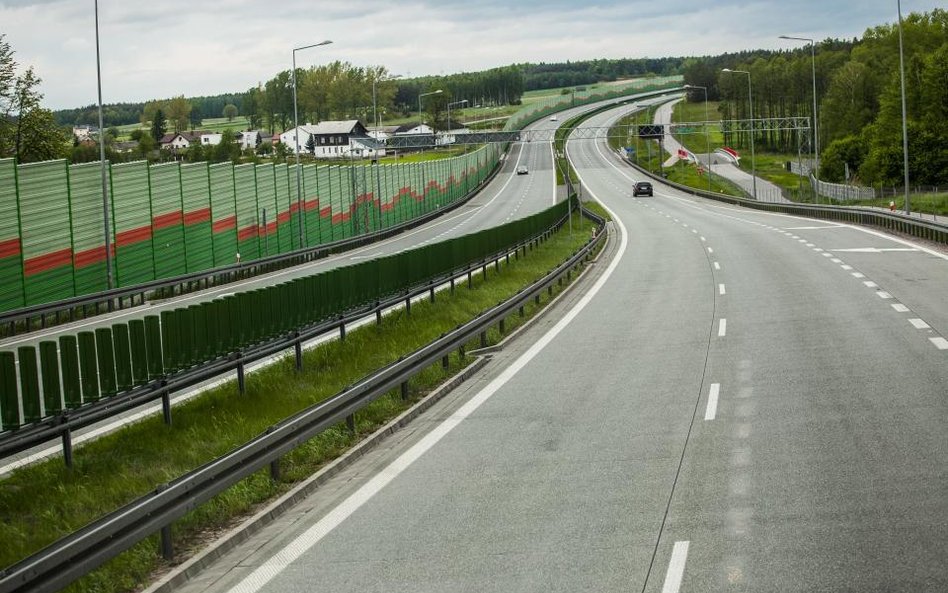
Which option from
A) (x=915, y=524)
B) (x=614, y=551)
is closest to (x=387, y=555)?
(x=614, y=551)

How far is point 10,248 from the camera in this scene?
30094mm

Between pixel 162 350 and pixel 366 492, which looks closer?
pixel 366 492

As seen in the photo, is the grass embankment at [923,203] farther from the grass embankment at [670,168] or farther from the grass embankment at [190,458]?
the grass embankment at [190,458]

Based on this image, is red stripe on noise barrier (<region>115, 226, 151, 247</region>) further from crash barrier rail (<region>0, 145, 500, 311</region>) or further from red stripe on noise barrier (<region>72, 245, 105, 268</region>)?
red stripe on noise barrier (<region>72, 245, 105, 268</region>)

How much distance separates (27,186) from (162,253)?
328 inches

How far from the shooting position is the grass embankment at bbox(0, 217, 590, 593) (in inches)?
388

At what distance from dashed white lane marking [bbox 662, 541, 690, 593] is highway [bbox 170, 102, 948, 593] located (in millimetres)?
22

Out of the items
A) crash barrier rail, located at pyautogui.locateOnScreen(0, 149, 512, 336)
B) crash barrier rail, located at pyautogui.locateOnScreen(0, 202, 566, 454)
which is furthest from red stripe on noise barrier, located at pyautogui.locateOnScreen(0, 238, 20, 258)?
crash barrier rail, located at pyautogui.locateOnScreen(0, 202, 566, 454)

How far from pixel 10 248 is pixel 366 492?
Answer: 71.4 ft

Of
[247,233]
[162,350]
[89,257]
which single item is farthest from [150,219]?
[162,350]

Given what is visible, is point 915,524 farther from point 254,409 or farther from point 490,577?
point 254,409

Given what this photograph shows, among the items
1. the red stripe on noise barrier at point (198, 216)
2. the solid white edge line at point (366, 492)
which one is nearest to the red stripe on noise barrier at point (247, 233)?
the red stripe on noise barrier at point (198, 216)

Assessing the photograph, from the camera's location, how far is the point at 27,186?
31.0 m

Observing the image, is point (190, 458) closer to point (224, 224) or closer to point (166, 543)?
point (166, 543)
